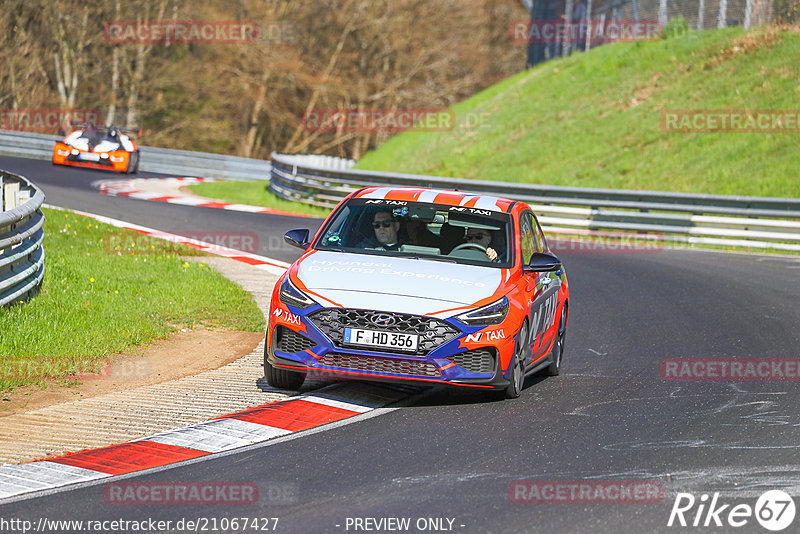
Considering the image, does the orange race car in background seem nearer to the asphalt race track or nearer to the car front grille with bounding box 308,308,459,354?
the asphalt race track

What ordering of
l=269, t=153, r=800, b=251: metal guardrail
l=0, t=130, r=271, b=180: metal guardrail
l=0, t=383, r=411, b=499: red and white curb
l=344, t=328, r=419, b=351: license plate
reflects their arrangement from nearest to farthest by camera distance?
l=0, t=383, r=411, b=499: red and white curb
l=344, t=328, r=419, b=351: license plate
l=269, t=153, r=800, b=251: metal guardrail
l=0, t=130, r=271, b=180: metal guardrail

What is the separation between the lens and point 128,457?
6.37m

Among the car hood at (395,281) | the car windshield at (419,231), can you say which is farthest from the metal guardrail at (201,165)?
the car hood at (395,281)

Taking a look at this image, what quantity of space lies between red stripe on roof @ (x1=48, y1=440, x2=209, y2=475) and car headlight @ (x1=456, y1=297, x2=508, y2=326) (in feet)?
7.14

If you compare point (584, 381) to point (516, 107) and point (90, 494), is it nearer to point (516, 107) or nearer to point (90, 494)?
point (90, 494)

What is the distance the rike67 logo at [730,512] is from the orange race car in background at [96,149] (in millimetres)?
27021

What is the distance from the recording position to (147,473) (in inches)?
237

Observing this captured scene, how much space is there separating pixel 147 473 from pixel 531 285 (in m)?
3.75

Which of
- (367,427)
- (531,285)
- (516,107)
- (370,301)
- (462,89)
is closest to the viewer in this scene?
(367,427)

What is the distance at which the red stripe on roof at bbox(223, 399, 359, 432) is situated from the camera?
729 cm

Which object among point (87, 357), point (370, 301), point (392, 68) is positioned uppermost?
point (392, 68)

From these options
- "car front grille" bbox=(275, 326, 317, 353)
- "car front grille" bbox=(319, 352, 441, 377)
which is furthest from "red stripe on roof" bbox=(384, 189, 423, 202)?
"car front grille" bbox=(319, 352, 441, 377)

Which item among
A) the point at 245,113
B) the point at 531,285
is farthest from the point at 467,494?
the point at 245,113

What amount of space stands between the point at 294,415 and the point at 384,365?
2.31 feet
